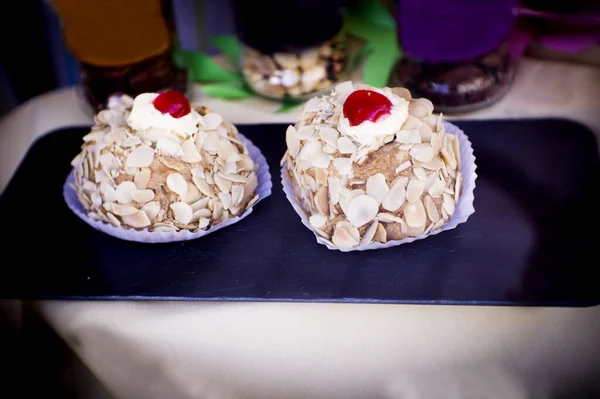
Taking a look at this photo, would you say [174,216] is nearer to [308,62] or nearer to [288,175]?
[288,175]

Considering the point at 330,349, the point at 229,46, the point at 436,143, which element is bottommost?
the point at 330,349

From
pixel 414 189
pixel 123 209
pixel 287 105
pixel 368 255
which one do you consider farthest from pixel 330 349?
pixel 287 105

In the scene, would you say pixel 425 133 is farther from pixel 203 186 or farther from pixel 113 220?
pixel 113 220

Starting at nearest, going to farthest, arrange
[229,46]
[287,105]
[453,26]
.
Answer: [453,26] → [287,105] → [229,46]

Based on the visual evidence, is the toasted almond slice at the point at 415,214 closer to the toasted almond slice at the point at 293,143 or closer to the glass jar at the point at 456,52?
the toasted almond slice at the point at 293,143

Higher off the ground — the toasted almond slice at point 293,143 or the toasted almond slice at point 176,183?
the toasted almond slice at point 293,143

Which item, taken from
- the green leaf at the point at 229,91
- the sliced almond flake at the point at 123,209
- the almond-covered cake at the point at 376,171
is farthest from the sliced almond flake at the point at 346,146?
the green leaf at the point at 229,91

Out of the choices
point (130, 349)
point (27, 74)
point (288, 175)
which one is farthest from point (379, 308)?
point (27, 74)
